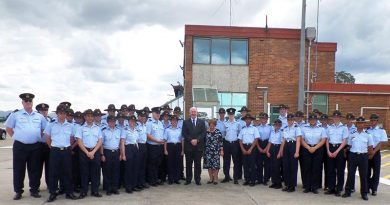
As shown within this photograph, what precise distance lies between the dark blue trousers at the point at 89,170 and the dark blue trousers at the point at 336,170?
478 cm

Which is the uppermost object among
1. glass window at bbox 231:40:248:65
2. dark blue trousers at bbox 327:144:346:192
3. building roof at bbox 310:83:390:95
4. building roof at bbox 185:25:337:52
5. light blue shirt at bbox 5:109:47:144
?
building roof at bbox 185:25:337:52

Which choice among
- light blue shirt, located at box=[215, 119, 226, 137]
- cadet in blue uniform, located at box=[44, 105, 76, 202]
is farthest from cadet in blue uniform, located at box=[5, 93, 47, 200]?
light blue shirt, located at box=[215, 119, 226, 137]

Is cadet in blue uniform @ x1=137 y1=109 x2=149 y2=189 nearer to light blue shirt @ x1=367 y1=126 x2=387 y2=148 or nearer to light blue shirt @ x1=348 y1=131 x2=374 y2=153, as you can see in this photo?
light blue shirt @ x1=348 y1=131 x2=374 y2=153

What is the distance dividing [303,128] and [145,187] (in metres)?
3.66

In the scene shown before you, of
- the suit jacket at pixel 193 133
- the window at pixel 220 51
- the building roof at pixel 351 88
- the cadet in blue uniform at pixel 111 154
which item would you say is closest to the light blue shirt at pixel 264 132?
the suit jacket at pixel 193 133

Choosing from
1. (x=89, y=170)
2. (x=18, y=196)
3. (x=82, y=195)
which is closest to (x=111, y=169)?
(x=89, y=170)

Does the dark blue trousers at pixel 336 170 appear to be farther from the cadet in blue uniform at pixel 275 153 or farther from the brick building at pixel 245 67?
the brick building at pixel 245 67

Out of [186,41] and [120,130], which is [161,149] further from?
[186,41]

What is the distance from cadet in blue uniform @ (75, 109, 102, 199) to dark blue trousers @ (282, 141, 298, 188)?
13.1 feet

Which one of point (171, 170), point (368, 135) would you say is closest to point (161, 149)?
point (171, 170)

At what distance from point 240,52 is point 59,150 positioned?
15.0 metres

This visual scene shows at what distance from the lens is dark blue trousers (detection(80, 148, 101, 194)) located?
7.94 metres

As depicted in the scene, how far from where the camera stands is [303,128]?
9078 millimetres

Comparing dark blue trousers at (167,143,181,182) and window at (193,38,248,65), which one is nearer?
dark blue trousers at (167,143,181,182)
